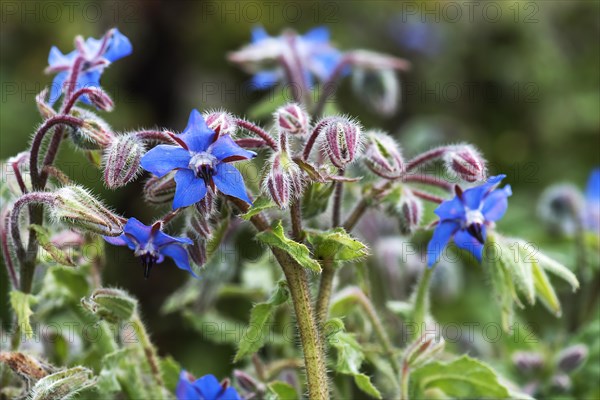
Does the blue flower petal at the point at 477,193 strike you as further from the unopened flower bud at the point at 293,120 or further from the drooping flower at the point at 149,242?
the drooping flower at the point at 149,242

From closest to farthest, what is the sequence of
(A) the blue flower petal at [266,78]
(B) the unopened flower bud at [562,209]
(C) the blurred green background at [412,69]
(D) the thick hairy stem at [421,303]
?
(D) the thick hairy stem at [421,303] → (B) the unopened flower bud at [562,209] → (A) the blue flower petal at [266,78] → (C) the blurred green background at [412,69]

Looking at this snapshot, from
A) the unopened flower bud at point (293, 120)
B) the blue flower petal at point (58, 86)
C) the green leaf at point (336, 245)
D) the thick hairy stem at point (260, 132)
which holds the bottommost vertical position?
the green leaf at point (336, 245)

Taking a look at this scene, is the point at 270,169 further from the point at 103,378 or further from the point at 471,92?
the point at 471,92

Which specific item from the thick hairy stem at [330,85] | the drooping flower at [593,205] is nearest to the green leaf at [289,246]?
the thick hairy stem at [330,85]

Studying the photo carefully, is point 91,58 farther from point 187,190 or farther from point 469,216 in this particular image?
point 469,216

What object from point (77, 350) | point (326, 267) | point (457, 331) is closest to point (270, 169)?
point (326, 267)

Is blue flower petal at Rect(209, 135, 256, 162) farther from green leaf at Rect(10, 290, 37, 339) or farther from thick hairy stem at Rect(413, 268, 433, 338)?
thick hairy stem at Rect(413, 268, 433, 338)
